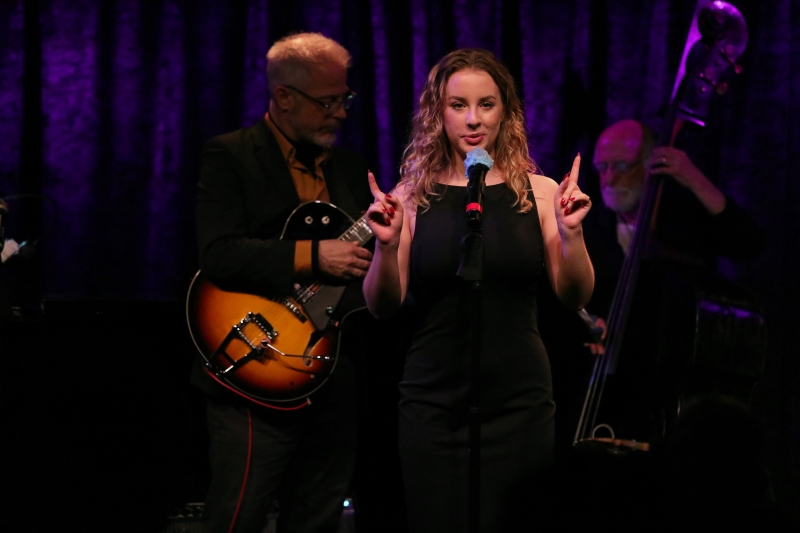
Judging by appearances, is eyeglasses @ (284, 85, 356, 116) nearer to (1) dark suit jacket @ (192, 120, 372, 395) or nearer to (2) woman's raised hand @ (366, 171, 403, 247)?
(1) dark suit jacket @ (192, 120, 372, 395)

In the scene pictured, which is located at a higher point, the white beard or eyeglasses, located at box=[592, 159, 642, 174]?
eyeglasses, located at box=[592, 159, 642, 174]

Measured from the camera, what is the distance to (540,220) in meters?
2.30

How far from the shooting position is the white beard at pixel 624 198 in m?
3.53

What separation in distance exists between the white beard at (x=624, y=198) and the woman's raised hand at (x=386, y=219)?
170cm

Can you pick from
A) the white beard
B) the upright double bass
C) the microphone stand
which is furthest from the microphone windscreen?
the white beard

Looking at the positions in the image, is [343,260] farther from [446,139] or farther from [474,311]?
[474,311]

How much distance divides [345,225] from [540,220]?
0.92 m

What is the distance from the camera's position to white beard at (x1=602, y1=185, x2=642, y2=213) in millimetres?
3531

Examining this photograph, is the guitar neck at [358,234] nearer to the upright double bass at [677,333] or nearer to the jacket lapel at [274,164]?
the jacket lapel at [274,164]

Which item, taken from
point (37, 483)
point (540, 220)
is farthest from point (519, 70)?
point (37, 483)

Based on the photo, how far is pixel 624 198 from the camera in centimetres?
355

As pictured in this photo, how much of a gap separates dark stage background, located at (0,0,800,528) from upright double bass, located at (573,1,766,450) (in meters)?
0.92

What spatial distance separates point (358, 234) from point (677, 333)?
3.88 feet

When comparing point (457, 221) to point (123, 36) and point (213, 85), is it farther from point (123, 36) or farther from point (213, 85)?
point (123, 36)
